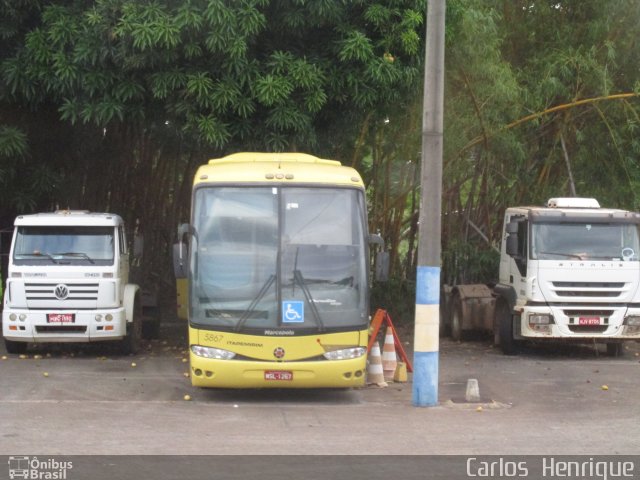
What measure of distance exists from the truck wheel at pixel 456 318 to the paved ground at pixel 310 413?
325 centimetres

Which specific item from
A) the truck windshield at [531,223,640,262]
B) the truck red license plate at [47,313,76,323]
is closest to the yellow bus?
the truck red license plate at [47,313,76,323]

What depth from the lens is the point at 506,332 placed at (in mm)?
18844

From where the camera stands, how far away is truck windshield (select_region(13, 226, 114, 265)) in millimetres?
17391

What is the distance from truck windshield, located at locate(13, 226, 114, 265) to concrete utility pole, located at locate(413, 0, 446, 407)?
6.61m

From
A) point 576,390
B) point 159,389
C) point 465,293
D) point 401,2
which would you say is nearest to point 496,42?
point 401,2

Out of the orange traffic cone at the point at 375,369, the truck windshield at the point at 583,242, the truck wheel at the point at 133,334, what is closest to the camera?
the orange traffic cone at the point at 375,369

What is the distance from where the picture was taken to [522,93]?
67.3 ft

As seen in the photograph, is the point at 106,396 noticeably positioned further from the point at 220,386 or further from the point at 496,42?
the point at 496,42

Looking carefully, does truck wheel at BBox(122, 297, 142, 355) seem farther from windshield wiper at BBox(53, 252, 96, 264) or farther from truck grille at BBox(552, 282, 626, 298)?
truck grille at BBox(552, 282, 626, 298)

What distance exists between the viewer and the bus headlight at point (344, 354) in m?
13.3

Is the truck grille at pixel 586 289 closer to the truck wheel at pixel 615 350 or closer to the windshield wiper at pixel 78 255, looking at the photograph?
the truck wheel at pixel 615 350

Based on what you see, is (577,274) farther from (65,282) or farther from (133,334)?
(65,282)

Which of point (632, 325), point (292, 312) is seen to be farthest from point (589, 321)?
point (292, 312)
